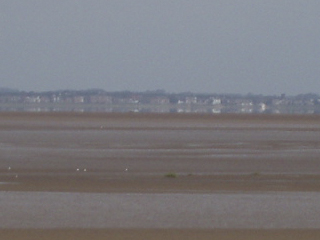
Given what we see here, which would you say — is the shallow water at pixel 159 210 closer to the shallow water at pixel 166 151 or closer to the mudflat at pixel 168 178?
the mudflat at pixel 168 178

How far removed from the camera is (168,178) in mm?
20922

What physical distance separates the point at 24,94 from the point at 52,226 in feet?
610

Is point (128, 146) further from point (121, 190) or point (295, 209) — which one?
point (295, 209)

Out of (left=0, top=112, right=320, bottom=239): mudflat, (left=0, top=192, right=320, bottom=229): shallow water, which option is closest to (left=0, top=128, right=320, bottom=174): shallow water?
(left=0, top=112, right=320, bottom=239): mudflat

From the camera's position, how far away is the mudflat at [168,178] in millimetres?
13250

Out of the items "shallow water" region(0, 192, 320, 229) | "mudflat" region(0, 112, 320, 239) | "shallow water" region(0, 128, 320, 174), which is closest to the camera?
"mudflat" region(0, 112, 320, 239)

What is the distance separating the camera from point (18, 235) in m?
12.7

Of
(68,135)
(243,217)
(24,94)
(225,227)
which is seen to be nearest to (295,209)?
(243,217)

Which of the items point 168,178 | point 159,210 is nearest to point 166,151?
point 168,178

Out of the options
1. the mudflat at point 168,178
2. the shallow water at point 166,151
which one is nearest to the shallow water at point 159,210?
the mudflat at point 168,178

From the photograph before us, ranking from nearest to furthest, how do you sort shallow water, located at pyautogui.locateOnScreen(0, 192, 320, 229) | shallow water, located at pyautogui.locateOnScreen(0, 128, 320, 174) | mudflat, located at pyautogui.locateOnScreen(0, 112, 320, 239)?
mudflat, located at pyautogui.locateOnScreen(0, 112, 320, 239)
shallow water, located at pyautogui.locateOnScreen(0, 192, 320, 229)
shallow water, located at pyautogui.locateOnScreen(0, 128, 320, 174)

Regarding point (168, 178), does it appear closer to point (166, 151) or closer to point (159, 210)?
point (159, 210)

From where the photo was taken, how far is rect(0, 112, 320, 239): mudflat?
13250 mm

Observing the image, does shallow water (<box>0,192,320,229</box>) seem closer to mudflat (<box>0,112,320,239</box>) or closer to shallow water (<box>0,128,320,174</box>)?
mudflat (<box>0,112,320,239</box>)
